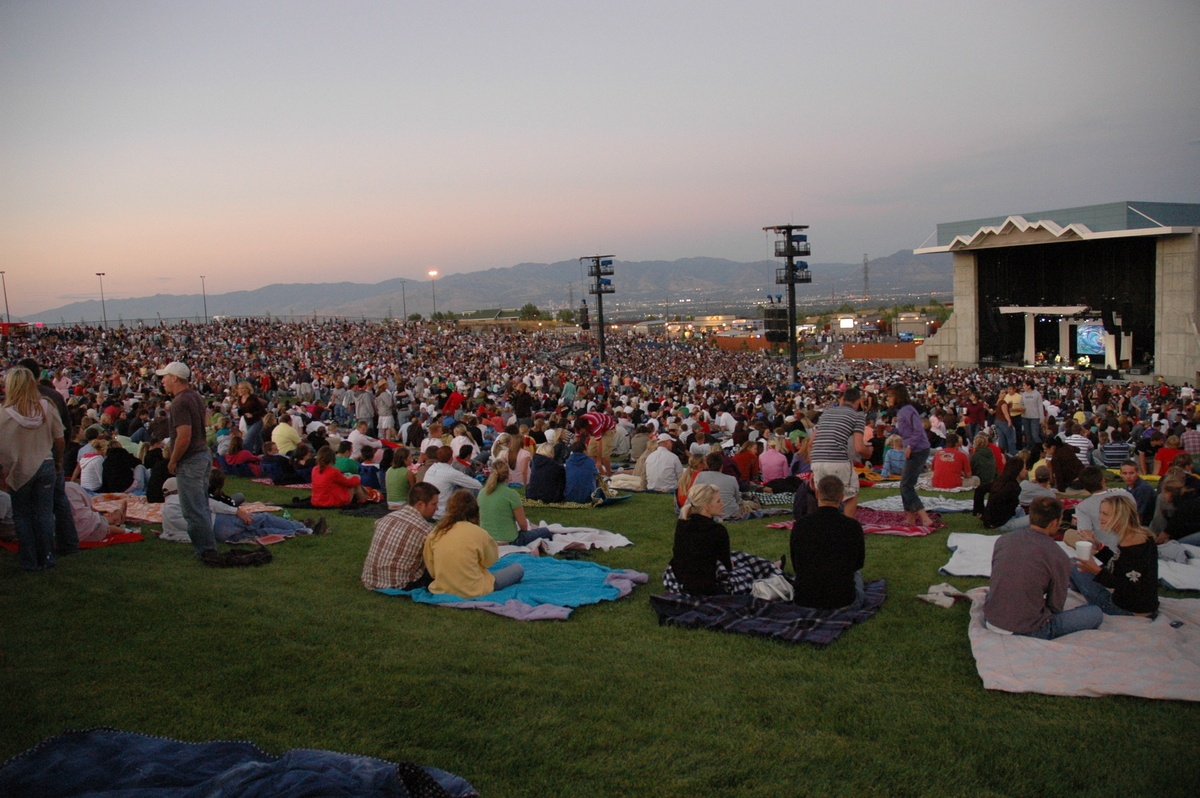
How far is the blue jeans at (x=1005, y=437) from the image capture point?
44.4ft

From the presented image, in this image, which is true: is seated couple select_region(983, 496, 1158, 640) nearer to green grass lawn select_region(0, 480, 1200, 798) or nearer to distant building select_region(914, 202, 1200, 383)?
green grass lawn select_region(0, 480, 1200, 798)

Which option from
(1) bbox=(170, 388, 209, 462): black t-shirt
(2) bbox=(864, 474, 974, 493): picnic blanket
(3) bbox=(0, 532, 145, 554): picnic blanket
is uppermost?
(1) bbox=(170, 388, 209, 462): black t-shirt

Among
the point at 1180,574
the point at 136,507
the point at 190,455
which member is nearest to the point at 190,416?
the point at 190,455

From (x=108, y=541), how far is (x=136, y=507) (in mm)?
1636

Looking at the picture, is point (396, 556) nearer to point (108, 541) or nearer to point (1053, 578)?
point (108, 541)

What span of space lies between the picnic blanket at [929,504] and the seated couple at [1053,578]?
3927 millimetres

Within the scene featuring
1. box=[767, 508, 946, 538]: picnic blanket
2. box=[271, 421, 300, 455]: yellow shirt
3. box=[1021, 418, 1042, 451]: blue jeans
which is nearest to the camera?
box=[767, 508, 946, 538]: picnic blanket

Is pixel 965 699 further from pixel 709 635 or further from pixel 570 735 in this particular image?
pixel 570 735

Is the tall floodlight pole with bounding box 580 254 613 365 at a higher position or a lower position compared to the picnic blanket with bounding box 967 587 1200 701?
higher

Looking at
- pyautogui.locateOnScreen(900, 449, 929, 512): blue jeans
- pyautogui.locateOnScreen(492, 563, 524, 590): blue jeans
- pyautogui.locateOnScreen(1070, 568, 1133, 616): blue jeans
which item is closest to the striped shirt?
pyautogui.locateOnScreen(900, 449, 929, 512): blue jeans

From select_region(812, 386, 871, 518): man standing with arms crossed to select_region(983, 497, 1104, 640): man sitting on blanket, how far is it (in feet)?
7.76

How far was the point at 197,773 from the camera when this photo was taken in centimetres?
323

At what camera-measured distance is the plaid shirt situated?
6035 millimetres

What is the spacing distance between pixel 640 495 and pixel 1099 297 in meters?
37.1
